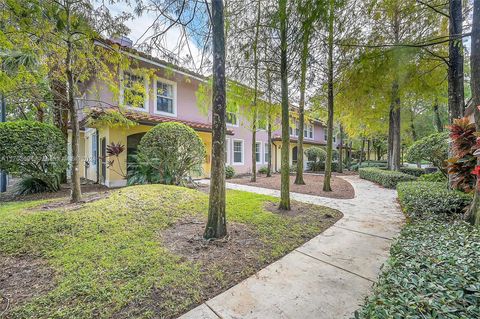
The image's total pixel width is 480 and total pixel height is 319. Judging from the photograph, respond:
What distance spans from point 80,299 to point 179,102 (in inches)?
423

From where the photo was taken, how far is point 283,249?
3426mm

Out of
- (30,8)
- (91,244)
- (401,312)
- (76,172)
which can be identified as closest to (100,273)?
(91,244)

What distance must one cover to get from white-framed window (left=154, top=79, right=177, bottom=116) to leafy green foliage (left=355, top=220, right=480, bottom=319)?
437 inches

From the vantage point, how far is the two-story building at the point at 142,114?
6996mm

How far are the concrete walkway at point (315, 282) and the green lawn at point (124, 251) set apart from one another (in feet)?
0.72

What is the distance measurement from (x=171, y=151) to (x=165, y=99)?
4725 millimetres

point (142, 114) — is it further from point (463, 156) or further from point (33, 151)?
point (463, 156)

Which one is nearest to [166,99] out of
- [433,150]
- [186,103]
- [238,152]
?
[186,103]

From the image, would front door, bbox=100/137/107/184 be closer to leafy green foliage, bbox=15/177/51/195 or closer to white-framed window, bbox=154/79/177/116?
leafy green foliage, bbox=15/177/51/195

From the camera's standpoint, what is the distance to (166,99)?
11.2 meters

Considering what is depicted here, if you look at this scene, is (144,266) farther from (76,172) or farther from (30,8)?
(30,8)

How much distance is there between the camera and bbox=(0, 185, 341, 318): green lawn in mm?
2143

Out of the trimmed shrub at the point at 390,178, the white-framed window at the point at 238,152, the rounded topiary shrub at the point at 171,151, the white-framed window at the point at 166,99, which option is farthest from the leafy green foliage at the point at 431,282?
the white-framed window at the point at 238,152

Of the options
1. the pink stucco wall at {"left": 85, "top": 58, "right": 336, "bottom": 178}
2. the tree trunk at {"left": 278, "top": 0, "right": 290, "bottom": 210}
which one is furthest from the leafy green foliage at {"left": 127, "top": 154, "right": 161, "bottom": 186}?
the tree trunk at {"left": 278, "top": 0, "right": 290, "bottom": 210}
